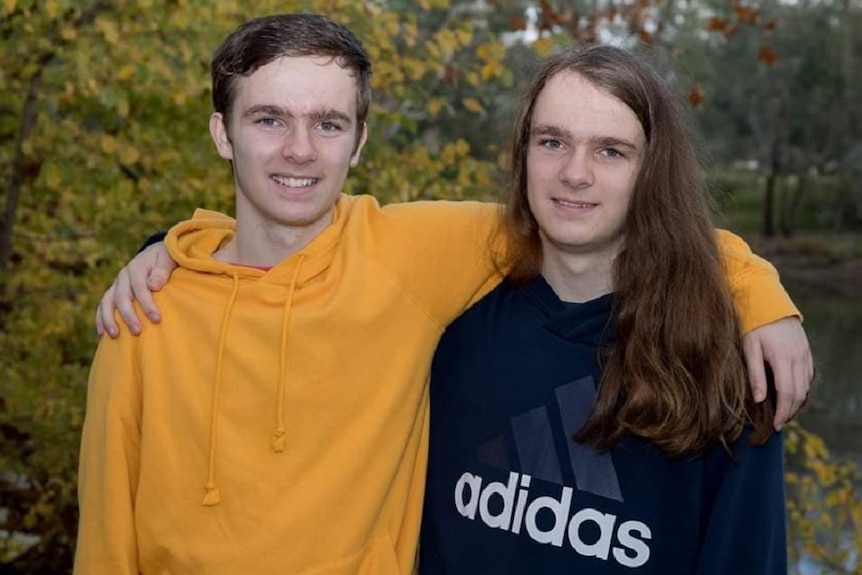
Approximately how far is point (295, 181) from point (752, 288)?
91 centimetres

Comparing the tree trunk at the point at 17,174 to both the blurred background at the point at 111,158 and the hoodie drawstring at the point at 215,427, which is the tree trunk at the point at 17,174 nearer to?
the blurred background at the point at 111,158

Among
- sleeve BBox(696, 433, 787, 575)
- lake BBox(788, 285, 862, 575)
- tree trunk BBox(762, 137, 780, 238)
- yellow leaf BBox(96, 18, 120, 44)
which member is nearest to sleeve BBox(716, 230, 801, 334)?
sleeve BBox(696, 433, 787, 575)

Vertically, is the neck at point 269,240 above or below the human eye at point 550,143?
below

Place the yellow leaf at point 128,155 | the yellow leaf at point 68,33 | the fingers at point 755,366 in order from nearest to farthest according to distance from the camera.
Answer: the fingers at point 755,366 < the yellow leaf at point 68,33 < the yellow leaf at point 128,155

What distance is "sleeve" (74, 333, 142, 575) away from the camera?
221 cm

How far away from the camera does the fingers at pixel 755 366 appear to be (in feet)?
6.73

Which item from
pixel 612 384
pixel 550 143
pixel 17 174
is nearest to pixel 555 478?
pixel 612 384

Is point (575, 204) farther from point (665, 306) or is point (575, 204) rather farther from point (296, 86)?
point (296, 86)

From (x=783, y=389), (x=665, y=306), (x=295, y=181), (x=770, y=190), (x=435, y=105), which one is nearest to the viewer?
(x=783, y=389)

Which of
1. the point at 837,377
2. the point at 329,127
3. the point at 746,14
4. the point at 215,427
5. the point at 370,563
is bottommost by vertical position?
the point at 837,377

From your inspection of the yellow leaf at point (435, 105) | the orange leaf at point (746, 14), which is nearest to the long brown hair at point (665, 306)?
the yellow leaf at point (435, 105)

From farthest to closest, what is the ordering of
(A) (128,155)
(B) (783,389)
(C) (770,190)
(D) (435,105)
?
(C) (770,190), (D) (435,105), (A) (128,155), (B) (783,389)

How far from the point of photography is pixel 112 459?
7.27 feet

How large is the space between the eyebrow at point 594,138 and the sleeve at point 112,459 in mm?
901
